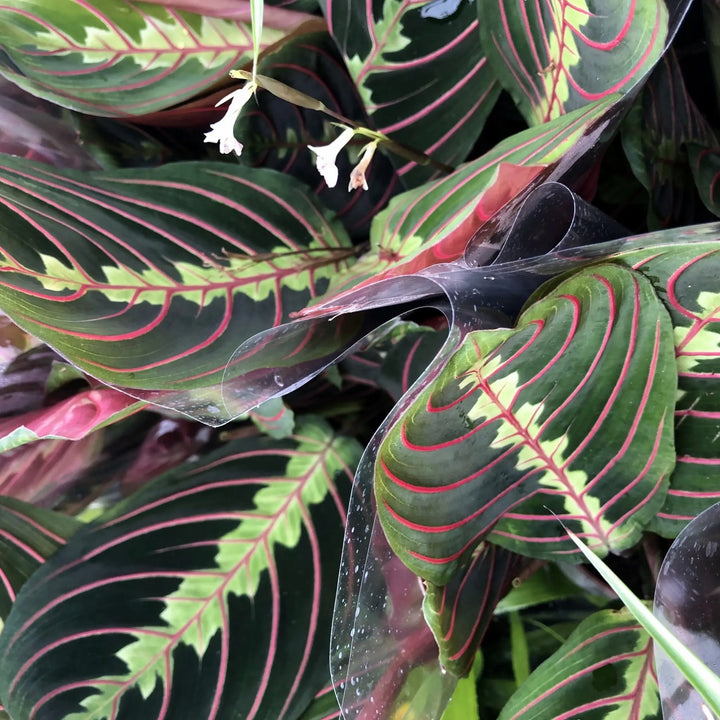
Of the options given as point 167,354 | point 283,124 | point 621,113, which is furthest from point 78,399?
point 621,113

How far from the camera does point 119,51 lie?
1.84 ft

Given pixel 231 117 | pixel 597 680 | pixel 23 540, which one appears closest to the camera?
pixel 231 117

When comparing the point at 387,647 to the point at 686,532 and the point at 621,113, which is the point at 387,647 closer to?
the point at 686,532

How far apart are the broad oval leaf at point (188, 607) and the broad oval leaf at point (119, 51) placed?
0.31 meters

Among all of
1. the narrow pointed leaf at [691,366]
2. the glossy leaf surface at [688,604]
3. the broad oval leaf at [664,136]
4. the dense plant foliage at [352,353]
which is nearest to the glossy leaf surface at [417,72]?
the dense plant foliage at [352,353]

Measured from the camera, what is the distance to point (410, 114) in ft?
1.85

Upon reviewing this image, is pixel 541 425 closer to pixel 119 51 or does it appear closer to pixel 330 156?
pixel 330 156

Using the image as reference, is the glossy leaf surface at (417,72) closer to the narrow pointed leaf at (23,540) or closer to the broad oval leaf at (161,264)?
the broad oval leaf at (161,264)

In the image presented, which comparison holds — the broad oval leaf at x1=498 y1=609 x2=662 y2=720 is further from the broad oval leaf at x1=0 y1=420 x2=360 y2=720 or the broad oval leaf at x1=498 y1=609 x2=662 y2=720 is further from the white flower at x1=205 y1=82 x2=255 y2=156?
the white flower at x1=205 y1=82 x2=255 y2=156

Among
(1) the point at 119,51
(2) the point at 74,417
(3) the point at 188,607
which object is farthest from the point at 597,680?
(1) the point at 119,51

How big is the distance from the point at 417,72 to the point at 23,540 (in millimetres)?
502

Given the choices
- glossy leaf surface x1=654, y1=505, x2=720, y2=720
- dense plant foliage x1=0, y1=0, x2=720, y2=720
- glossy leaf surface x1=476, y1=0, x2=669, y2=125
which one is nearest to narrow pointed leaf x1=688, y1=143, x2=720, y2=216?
dense plant foliage x1=0, y1=0, x2=720, y2=720

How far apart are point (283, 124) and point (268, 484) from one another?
1.01ft

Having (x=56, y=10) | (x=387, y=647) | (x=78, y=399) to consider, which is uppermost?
(x=56, y=10)
